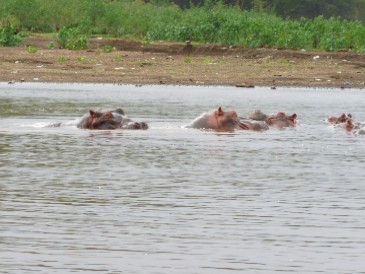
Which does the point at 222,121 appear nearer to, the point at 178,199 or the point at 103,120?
the point at 103,120

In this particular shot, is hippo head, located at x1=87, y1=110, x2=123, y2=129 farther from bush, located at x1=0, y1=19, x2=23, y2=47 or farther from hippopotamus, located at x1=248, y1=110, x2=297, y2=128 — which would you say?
bush, located at x1=0, y1=19, x2=23, y2=47

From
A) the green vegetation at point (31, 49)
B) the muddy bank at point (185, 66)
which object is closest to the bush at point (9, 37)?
the muddy bank at point (185, 66)

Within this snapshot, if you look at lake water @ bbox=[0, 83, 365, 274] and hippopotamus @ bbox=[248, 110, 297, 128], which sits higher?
lake water @ bbox=[0, 83, 365, 274]

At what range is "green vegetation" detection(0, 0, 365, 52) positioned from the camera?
44.6 m

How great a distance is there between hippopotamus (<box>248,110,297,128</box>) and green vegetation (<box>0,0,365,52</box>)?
2157cm

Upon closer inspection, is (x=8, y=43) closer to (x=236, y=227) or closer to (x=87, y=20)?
(x=87, y=20)

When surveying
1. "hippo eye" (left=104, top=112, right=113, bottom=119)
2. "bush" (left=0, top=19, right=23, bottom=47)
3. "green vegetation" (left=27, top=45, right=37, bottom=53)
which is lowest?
"green vegetation" (left=27, top=45, right=37, bottom=53)

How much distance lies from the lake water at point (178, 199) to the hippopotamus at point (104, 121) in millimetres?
466

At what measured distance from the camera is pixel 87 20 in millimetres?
50812

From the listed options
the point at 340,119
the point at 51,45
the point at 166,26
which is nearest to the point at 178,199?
the point at 340,119

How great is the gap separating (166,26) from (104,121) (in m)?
28.4

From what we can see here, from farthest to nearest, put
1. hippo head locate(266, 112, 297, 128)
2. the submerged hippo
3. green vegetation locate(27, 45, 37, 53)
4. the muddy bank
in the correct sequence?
green vegetation locate(27, 45, 37, 53) < the muddy bank < hippo head locate(266, 112, 297, 128) < the submerged hippo

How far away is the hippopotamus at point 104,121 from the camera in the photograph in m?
20.5

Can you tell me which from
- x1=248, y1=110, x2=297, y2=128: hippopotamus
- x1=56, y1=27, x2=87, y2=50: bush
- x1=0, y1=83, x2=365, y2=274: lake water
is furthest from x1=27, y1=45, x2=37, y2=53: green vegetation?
x1=248, y1=110, x2=297, y2=128: hippopotamus
